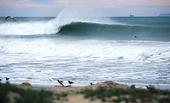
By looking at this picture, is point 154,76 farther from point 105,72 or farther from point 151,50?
point 151,50

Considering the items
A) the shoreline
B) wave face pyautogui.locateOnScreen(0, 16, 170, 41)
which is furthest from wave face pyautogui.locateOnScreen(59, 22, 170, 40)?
the shoreline

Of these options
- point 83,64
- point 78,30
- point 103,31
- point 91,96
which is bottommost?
point 91,96

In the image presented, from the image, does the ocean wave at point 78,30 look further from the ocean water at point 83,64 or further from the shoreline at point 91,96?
the shoreline at point 91,96

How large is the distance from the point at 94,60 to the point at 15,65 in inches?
170

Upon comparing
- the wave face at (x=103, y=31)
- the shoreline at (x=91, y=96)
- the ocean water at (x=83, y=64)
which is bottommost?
the shoreline at (x=91, y=96)

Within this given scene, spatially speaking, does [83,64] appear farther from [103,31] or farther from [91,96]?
[103,31]

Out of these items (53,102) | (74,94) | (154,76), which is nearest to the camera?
(53,102)

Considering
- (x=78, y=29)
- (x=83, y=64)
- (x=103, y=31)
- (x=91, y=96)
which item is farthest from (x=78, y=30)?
(x=91, y=96)

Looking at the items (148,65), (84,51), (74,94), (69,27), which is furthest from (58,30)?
(74,94)

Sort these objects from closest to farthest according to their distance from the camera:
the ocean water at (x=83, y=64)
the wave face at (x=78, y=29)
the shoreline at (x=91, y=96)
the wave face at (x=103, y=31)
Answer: the shoreline at (x=91, y=96)
the ocean water at (x=83, y=64)
the wave face at (x=103, y=31)
the wave face at (x=78, y=29)

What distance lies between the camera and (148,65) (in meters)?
19.5

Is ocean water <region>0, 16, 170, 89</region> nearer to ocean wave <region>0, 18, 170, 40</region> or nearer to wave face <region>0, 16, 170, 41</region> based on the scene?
ocean wave <region>0, 18, 170, 40</region>

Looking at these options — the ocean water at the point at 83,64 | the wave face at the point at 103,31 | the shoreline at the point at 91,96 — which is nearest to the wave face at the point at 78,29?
the wave face at the point at 103,31

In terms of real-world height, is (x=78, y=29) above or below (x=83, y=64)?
above
